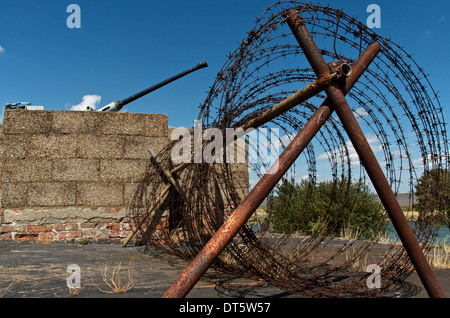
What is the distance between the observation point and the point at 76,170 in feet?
21.0

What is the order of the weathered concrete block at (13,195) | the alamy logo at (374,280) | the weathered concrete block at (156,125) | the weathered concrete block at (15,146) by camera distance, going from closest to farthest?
the alamy logo at (374,280) < the weathered concrete block at (13,195) < the weathered concrete block at (15,146) < the weathered concrete block at (156,125)

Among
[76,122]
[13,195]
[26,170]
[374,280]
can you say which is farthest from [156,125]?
[374,280]

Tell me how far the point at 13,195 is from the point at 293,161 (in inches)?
226

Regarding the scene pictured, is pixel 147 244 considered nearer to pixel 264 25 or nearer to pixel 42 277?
pixel 42 277

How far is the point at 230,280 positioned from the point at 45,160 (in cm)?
440

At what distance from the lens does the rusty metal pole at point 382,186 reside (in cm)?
232

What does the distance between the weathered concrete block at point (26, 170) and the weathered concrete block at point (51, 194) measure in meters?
0.12

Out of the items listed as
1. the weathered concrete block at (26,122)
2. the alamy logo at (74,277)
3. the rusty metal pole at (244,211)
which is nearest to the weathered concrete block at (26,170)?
the weathered concrete block at (26,122)

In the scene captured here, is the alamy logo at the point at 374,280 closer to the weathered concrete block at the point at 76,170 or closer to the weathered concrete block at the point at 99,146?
the weathered concrete block at the point at 99,146

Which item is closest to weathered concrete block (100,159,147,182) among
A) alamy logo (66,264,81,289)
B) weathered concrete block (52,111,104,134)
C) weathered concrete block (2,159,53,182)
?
weathered concrete block (52,111,104,134)

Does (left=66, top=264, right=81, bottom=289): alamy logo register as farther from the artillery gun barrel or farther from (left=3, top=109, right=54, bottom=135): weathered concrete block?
the artillery gun barrel

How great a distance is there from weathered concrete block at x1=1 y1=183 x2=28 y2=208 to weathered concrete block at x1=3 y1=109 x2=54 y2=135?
0.95 meters

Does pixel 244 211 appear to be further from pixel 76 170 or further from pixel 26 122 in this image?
pixel 26 122
